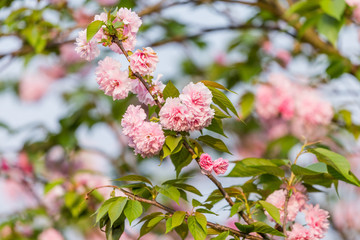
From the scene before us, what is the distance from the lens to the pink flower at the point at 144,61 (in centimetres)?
66

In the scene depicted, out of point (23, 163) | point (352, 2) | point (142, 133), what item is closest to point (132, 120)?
point (142, 133)

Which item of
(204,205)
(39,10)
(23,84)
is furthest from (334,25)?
(23,84)

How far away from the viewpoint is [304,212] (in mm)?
785

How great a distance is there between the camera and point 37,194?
2.15 metres

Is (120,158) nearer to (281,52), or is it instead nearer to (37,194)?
(37,194)

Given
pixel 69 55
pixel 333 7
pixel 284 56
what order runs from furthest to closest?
1. pixel 69 55
2. pixel 284 56
3. pixel 333 7

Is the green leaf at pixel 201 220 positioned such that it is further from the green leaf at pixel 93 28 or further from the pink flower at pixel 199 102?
the green leaf at pixel 93 28

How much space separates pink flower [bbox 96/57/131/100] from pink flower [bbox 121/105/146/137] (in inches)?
1.2

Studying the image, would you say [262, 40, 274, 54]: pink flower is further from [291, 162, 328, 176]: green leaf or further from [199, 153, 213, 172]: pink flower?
[199, 153, 213, 172]: pink flower

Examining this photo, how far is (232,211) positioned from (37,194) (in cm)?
168

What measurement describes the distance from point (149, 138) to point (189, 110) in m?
0.07

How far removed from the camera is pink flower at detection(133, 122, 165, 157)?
0.65 meters

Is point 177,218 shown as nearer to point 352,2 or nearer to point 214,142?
point 214,142

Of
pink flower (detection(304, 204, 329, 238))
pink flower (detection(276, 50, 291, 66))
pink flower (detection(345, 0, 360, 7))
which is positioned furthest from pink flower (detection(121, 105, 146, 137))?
pink flower (detection(276, 50, 291, 66))
